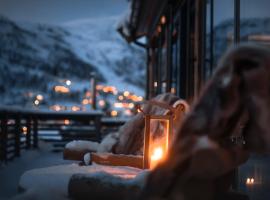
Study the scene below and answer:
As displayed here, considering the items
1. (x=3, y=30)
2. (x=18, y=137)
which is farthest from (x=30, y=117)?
(x=3, y=30)

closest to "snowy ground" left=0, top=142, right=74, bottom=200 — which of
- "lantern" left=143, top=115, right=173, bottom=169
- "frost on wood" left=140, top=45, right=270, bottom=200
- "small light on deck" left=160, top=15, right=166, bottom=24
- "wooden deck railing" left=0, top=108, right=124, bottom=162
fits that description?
"wooden deck railing" left=0, top=108, right=124, bottom=162

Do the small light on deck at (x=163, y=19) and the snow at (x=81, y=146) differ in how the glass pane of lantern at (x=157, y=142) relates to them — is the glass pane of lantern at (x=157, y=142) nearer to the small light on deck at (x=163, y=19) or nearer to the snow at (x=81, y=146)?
the snow at (x=81, y=146)

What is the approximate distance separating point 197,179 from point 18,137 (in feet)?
29.7

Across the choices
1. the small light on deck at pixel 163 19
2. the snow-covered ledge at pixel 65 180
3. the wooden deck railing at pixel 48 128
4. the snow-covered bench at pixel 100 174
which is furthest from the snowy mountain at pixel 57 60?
the snow-covered ledge at pixel 65 180

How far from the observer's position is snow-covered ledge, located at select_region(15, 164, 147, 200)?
348 cm

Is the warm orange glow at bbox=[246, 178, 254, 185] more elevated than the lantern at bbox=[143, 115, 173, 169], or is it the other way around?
the lantern at bbox=[143, 115, 173, 169]

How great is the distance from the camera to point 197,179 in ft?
4.72

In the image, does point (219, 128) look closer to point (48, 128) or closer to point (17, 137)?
point (17, 137)

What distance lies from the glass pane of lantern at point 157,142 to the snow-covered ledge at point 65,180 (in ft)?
0.81

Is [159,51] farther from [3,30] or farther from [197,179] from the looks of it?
[3,30]

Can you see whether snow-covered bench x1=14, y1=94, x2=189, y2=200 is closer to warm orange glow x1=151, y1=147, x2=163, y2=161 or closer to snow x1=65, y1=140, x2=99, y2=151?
snow x1=65, y1=140, x2=99, y2=151

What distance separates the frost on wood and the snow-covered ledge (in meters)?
1.79

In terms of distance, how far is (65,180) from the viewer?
4.34 metres

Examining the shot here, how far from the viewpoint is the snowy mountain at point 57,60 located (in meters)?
41.8
